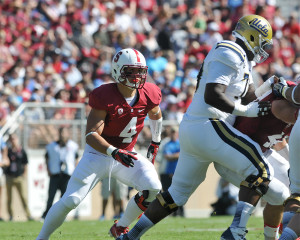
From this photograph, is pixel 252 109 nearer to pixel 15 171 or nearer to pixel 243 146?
pixel 243 146

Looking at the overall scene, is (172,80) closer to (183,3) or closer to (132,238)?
(183,3)

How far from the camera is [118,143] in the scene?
6363 mm

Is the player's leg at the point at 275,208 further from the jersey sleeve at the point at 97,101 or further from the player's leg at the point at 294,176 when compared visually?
the jersey sleeve at the point at 97,101

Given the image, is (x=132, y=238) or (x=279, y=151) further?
(x=279, y=151)

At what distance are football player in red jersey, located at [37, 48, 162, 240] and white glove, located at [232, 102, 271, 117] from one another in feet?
3.27

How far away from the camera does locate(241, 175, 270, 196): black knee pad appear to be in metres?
5.36

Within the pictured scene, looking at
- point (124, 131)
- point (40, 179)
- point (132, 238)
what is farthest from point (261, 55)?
point (40, 179)

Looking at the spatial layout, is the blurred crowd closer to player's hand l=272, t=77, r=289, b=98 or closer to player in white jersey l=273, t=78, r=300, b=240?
player's hand l=272, t=77, r=289, b=98

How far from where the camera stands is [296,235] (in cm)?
488

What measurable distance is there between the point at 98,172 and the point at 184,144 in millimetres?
908

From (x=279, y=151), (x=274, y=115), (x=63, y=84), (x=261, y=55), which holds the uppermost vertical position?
(x=261, y=55)

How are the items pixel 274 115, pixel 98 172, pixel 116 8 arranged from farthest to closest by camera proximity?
pixel 116 8 < pixel 98 172 < pixel 274 115

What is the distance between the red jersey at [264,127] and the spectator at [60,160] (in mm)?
Result: 6581

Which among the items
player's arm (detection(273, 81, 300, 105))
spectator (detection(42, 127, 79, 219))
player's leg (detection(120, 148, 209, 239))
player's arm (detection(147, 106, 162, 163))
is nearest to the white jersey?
player's arm (detection(273, 81, 300, 105))
